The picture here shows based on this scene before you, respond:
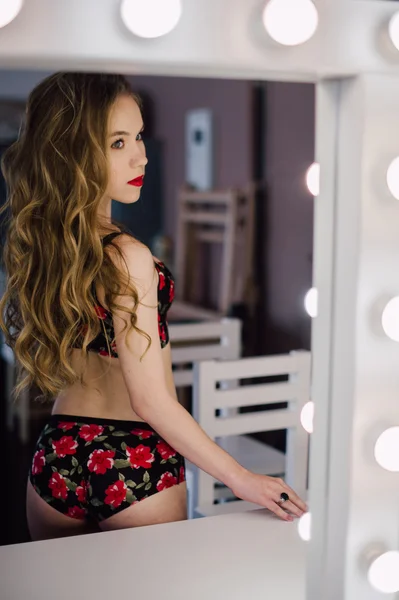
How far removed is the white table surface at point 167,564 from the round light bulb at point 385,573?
157mm

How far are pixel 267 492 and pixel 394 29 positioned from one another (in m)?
0.54

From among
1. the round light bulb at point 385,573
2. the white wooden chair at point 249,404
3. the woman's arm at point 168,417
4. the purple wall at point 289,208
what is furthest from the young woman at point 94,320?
the purple wall at point 289,208

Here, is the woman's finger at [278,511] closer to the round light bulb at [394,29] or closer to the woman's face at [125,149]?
the woman's face at [125,149]

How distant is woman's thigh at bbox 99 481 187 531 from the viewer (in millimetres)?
995

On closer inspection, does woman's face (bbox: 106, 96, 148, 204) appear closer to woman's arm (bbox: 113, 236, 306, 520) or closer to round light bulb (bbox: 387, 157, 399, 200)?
woman's arm (bbox: 113, 236, 306, 520)

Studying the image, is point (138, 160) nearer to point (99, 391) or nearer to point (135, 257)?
point (135, 257)

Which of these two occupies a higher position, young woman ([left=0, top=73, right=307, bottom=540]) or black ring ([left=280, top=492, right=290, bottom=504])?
young woman ([left=0, top=73, right=307, bottom=540])

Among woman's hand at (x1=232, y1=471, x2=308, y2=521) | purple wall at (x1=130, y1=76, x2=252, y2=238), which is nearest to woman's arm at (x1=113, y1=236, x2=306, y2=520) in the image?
woman's hand at (x1=232, y1=471, x2=308, y2=521)

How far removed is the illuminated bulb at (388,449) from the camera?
1.99 ft

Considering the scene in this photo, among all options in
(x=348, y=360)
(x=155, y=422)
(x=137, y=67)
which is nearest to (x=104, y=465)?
(x=155, y=422)

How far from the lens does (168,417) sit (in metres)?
0.90

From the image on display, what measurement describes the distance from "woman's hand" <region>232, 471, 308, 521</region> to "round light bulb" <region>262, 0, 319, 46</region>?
51 centimetres

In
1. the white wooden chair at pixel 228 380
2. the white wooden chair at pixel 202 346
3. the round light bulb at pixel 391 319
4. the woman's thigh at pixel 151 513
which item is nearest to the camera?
the round light bulb at pixel 391 319

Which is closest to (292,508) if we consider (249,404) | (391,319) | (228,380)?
(391,319)
